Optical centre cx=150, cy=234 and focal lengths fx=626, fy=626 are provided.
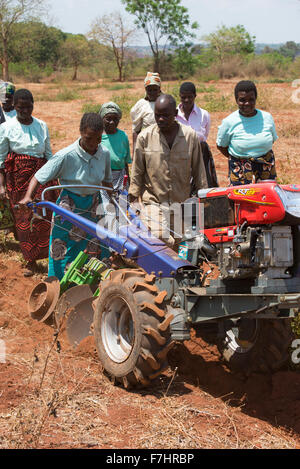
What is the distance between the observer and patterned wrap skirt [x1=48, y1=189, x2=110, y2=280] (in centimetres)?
646

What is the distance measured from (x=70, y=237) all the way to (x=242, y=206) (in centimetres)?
261

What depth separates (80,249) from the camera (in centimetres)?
664

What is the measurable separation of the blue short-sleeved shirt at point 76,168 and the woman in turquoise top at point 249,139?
1.33 metres

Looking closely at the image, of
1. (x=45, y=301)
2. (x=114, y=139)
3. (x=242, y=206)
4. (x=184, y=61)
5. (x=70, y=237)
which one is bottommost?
(x=45, y=301)

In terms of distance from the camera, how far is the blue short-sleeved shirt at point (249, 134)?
6.37 metres

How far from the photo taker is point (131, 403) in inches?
174

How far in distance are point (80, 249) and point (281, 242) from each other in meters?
2.88

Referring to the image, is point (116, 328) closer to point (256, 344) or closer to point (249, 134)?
point (256, 344)

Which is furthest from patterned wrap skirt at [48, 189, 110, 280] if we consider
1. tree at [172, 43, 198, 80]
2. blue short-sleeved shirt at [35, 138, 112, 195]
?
tree at [172, 43, 198, 80]

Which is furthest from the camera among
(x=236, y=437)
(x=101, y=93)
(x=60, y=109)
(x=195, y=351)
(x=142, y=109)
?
(x=101, y=93)

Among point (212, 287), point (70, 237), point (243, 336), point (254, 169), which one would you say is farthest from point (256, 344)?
point (70, 237)

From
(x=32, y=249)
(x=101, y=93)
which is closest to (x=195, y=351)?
(x=32, y=249)

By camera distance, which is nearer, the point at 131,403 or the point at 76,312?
the point at 131,403

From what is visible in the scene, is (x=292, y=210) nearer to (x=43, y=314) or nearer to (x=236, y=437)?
(x=236, y=437)
